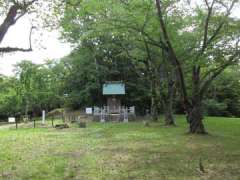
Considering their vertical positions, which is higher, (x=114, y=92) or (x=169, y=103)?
(x=114, y=92)

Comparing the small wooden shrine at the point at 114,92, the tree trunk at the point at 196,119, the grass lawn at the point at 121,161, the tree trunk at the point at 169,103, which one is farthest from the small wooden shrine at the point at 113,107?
the grass lawn at the point at 121,161

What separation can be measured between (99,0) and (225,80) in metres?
24.4

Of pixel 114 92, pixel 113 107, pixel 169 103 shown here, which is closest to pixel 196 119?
pixel 169 103

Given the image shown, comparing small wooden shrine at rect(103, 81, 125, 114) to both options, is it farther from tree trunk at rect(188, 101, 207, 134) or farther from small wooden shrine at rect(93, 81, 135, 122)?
tree trunk at rect(188, 101, 207, 134)

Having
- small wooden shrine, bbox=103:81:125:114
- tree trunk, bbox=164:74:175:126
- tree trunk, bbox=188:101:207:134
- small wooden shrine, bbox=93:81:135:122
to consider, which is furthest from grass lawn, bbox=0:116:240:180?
small wooden shrine, bbox=103:81:125:114

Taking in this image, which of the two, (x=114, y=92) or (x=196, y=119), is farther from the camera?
(x=114, y=92)

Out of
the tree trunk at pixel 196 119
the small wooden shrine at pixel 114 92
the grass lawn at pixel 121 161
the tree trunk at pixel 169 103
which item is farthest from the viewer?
the small wooden shrine at pixel 114 92

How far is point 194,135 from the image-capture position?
13.8m

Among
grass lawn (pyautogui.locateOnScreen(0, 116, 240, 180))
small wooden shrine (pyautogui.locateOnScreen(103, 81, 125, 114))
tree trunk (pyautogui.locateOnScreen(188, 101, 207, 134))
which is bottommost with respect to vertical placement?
grass lawn (pyautogui.locateOnScreen(0, 116, 240, 180))

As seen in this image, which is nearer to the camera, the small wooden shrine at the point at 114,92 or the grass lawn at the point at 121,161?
the grass lawn at the point at 121,161

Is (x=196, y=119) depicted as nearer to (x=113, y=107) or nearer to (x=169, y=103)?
(x=169, y=103)

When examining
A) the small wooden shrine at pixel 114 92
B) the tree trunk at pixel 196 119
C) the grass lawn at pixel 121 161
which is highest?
the small wooden shrine at pixel 114 92

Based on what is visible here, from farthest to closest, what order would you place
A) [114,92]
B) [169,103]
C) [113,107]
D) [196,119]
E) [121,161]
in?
1. [114,92]
2. [113,107]
3. [169,103]
4. [196,119]
5. [121,161]

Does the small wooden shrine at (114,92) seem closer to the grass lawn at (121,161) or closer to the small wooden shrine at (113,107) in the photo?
the small wooden shrine at (113,107)
